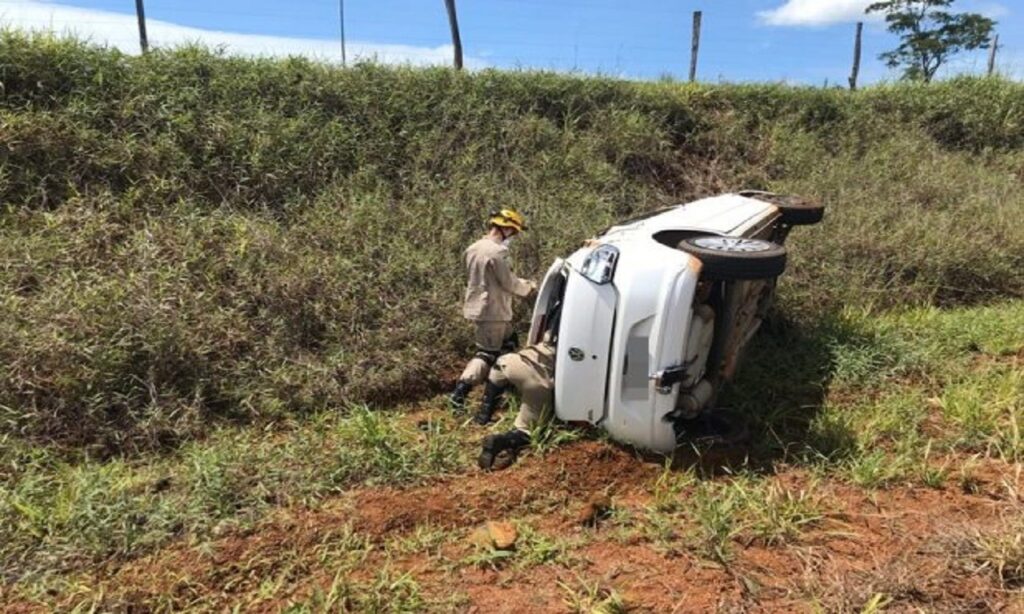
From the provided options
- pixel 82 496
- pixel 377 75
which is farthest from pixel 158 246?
pixel 377 75

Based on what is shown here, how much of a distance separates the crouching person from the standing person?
0.72m

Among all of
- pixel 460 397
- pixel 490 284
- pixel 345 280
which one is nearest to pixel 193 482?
pixel 460 397

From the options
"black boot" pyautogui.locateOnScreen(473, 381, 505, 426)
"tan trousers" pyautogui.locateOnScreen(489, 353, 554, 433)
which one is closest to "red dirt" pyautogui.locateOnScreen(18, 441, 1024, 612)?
"tan trousers" pyautogui.locateOnScreen(489, 353, 554, 433)

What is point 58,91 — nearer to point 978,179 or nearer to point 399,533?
point 399,533

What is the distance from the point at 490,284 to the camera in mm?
4457

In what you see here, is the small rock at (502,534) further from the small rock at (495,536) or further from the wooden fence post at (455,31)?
the wooden fence post at (455,31)

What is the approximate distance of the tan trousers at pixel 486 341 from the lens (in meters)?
4.45

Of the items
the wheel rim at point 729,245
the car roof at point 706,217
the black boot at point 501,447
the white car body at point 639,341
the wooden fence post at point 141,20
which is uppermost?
the wooden fence post at point 141,20

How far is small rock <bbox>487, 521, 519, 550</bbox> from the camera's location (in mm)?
2883

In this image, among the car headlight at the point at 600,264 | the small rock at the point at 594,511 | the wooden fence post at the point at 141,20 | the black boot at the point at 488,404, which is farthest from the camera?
the wooden fence post at the point at 141,20

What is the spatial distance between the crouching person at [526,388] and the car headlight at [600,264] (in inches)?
21.6

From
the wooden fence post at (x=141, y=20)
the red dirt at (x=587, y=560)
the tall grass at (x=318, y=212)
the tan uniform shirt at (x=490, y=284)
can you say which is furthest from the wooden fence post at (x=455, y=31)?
the red dirt at (x=587, y=560)

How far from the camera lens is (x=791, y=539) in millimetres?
2826

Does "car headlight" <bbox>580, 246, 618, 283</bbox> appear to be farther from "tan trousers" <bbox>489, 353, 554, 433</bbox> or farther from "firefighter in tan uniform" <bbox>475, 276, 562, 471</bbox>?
"tan trousers" <bbox>489, 353, 554, 433</bbox>
